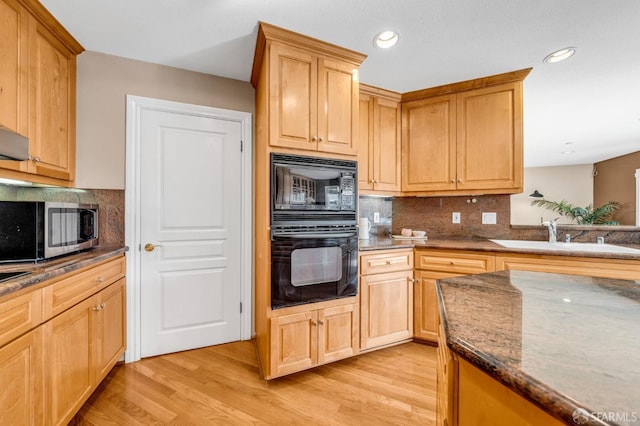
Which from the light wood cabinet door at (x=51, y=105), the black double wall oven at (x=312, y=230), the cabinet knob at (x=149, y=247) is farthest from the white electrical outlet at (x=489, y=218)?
the light wood cabinet door at (x=51, y=105)

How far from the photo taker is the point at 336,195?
6.45ft

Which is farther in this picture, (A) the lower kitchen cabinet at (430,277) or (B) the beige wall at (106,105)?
(A) the lower kitchen cabinet at (430,277)

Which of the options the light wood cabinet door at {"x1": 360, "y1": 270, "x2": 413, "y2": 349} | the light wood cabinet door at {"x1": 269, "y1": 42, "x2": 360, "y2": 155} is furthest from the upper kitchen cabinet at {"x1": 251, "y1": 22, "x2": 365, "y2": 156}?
the light wood cabinet door at {"x1": 360, "y1": 270, "x2": 413, "y2": 349}

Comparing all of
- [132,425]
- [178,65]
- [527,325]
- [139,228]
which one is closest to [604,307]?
[527,325]

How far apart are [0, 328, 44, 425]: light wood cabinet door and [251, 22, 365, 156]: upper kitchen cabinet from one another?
59.4 inches

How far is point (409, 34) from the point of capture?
1814 mm

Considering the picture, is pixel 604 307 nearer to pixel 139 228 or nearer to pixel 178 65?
pixel 139 228

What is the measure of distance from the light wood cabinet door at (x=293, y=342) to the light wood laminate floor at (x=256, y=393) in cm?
14

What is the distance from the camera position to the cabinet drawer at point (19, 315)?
3.28 ft

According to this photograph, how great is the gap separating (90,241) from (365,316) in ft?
6.80

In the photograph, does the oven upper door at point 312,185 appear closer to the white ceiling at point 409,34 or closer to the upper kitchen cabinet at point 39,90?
the white ceiling at point 409,34

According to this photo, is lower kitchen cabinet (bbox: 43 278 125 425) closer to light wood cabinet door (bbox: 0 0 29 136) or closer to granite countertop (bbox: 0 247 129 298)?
granite countertop (bbox: 0 247 129 298)

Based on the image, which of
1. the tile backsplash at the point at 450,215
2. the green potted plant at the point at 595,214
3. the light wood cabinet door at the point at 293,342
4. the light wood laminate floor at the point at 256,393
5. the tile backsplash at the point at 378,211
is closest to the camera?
the light wood laminate floor at the point at 256,393

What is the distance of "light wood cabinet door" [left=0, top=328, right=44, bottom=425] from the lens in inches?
39.6
